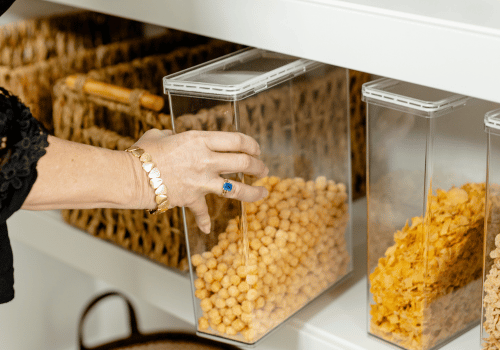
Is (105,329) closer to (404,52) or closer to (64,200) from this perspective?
(64,200)

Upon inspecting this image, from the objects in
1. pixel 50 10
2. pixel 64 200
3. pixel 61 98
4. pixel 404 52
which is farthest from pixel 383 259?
pixel 50 10

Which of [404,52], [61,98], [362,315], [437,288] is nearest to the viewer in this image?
[404,52]

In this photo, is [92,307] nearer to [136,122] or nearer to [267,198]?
[136,122]

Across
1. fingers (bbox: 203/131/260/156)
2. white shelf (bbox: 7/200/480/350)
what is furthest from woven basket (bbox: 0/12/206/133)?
fingers (bbox: 203/131/260/156)

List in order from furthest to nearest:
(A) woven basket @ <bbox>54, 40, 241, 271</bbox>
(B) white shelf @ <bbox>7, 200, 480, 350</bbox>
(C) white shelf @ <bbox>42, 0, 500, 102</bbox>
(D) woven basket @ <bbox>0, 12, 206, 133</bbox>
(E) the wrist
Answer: (D) woven basket @ <bbox>0, 12, 206, 133</bbox> < (A) woven basket @ <bbox>54, 40, 241, 271</bbox> < (B) white shelf @ <bbox>7, 200, 480, 350</bbox> < (E) the wrist < (C) white shelf @ <bbox>42, 0, 500, 102</bbox>

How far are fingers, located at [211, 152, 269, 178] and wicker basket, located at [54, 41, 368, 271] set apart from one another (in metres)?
0.06

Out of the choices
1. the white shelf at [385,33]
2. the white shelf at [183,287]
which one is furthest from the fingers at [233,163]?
the white shelf at [183,287]

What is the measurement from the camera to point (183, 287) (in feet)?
2.91

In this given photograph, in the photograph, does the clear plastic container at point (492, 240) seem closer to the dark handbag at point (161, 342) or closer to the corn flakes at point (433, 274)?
the corn flakes at point (433, 274)

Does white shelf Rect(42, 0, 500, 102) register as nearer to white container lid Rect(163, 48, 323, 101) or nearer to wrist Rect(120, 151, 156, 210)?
white container lid Rect(163, 48, 323, 101)

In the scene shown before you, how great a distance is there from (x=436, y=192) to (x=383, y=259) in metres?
0.11

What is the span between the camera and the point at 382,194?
70cm

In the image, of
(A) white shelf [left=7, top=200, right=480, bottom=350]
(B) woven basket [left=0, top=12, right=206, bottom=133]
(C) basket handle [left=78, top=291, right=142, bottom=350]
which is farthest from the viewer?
(C) basket handle [left=78, top=291, right=142, bottom=350]

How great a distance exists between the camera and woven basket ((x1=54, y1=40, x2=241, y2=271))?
2.93 feet
